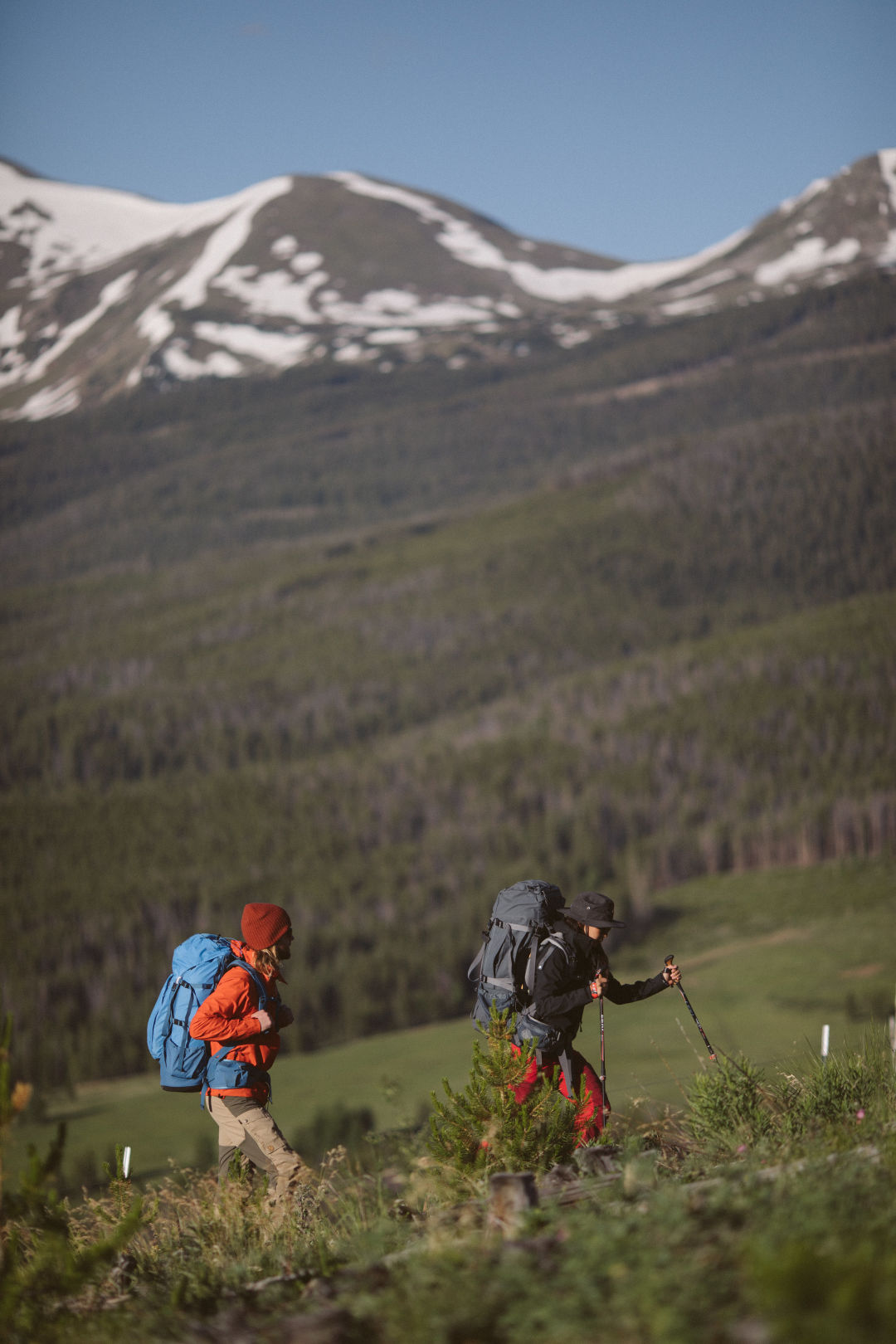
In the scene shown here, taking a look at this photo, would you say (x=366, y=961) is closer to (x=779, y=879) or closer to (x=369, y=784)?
(x=779, y=879)

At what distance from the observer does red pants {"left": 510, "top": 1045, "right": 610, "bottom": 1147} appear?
26.1ft

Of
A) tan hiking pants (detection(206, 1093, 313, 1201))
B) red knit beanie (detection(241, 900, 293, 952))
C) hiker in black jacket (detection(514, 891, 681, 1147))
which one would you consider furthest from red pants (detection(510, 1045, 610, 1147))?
red knit beanie (detection(241, 900, 293, 952))

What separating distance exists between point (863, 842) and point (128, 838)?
259 ft

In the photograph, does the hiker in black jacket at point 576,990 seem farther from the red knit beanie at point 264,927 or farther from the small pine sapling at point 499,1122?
the red knit beanie at point 264,927

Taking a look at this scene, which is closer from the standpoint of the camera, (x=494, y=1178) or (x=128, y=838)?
(x=494, y=1178)

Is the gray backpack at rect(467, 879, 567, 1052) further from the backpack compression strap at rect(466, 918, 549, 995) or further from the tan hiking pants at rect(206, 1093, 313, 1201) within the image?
the tan hiking pants at rect(206, 1093, 313, 1201)

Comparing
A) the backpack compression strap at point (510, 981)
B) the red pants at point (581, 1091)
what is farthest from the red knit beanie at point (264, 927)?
the red pants at point (581, 1091)

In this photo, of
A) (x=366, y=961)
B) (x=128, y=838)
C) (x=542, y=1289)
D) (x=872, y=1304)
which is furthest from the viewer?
Answer: (x=128, y=838)

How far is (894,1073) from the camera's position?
8.09 meters

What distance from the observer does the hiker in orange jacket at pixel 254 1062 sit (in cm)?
787

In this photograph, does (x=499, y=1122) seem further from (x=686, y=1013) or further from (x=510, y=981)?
(x=686, y=1013)

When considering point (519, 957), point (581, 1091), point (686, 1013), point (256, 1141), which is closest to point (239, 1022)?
point (256, 1141)

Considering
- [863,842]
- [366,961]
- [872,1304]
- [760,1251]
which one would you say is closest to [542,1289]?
[760,1251]

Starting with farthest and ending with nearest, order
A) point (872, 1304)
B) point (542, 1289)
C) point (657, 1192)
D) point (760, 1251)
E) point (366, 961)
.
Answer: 1. point (366, 961)
2. point (657, 1192)
3. point (542, 1289)
4. point (760, 1251)
5. point (872, 1304)
